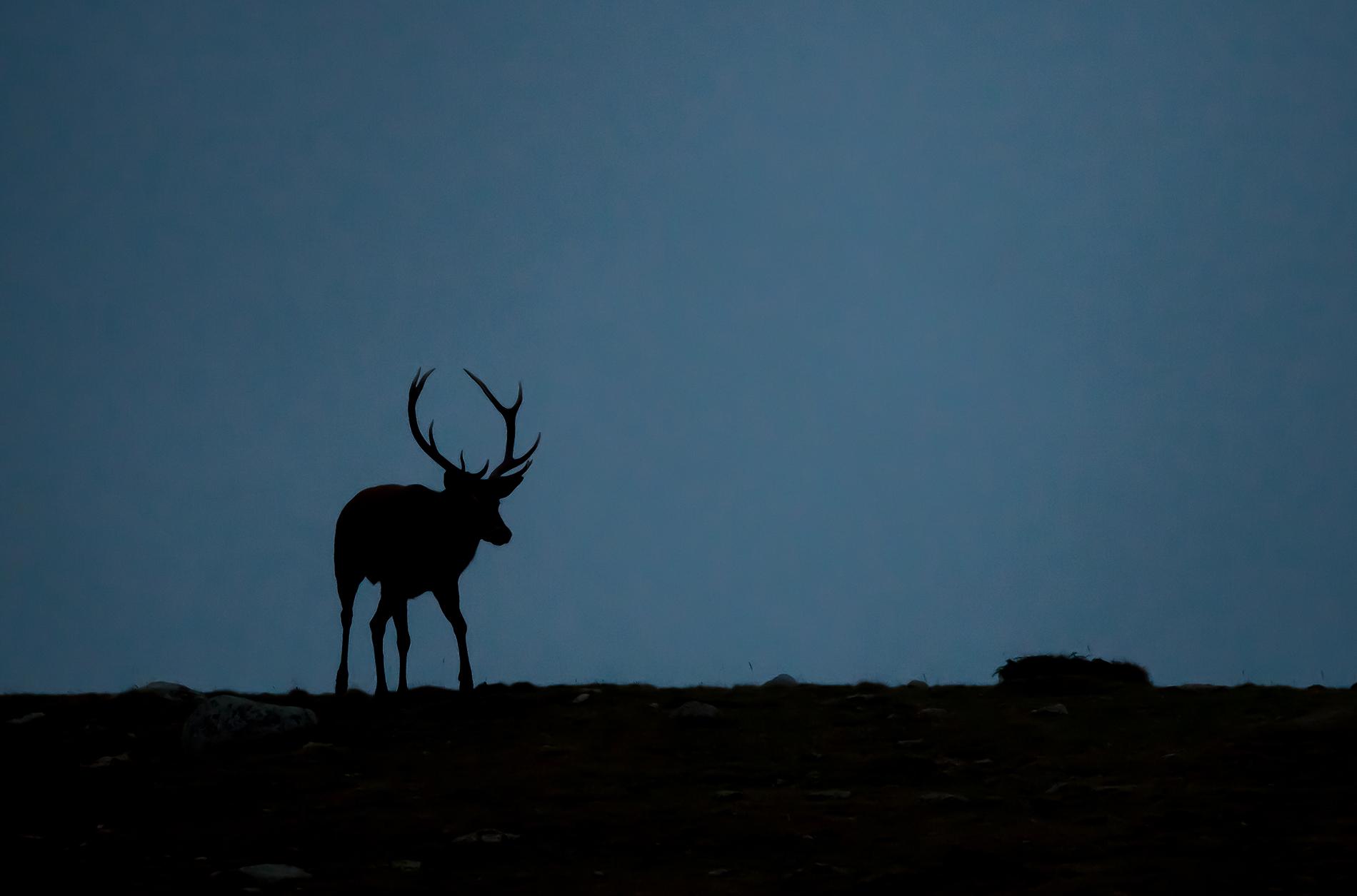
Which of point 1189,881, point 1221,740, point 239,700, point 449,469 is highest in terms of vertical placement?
point 449,469

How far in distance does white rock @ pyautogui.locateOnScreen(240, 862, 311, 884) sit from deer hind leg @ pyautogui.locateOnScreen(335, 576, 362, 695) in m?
7.67

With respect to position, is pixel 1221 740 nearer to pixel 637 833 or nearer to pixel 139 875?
pixel 637 833

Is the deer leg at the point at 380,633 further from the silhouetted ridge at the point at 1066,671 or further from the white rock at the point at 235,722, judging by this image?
the silhouetted ridge at the point at 1066,671

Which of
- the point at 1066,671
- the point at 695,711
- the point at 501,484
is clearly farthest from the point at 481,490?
the point at 1066,671

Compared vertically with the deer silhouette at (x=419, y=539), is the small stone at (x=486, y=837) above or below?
below

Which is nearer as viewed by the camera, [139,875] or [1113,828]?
[139,875]

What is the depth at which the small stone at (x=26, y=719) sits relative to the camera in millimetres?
13250

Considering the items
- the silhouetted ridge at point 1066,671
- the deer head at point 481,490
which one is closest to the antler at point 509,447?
the deer head at point 481,490

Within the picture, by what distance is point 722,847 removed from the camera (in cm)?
872

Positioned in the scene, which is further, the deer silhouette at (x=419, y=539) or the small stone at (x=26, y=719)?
the deer silhouette at (x=419, y=539)

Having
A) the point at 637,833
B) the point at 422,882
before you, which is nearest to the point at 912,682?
the point at 637,833

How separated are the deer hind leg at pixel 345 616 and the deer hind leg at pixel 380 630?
2.68ft

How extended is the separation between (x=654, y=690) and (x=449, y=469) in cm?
395

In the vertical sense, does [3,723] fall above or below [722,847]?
above
